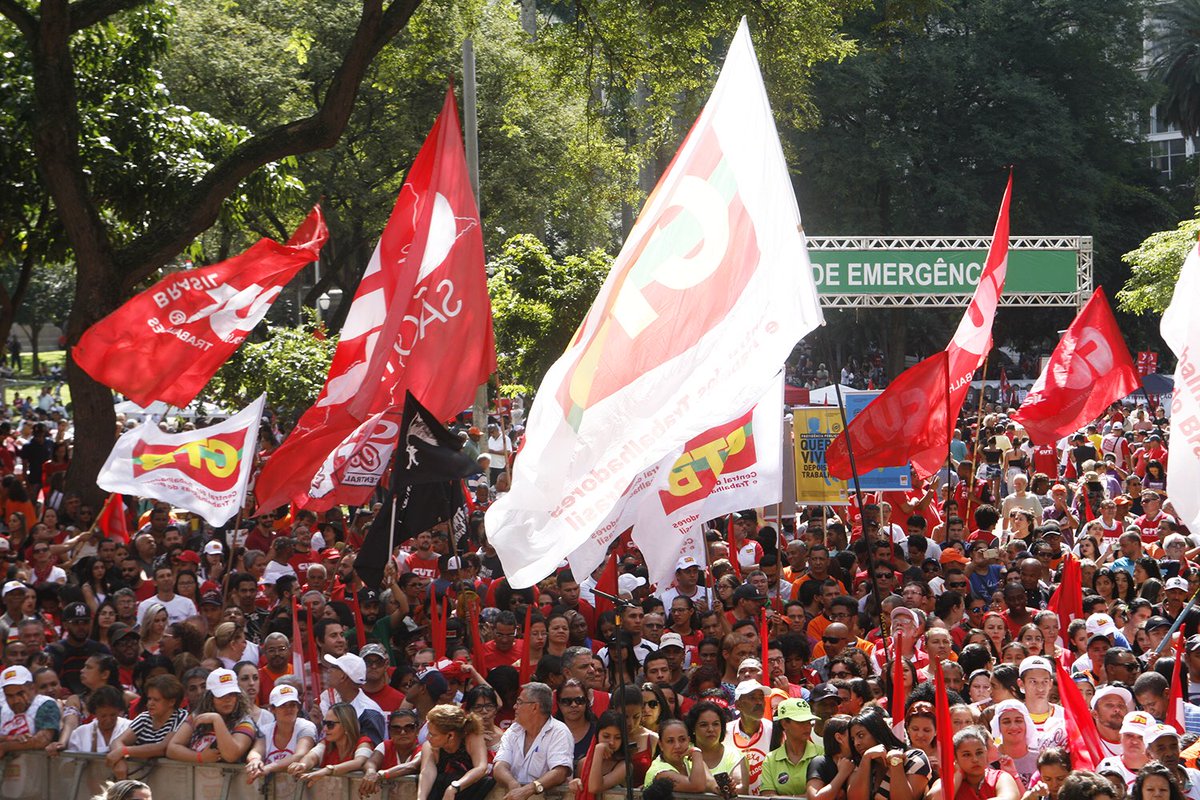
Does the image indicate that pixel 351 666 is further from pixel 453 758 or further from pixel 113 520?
pixel 113 520

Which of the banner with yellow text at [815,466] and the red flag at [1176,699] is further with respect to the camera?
the banner with yellow text at [815,466]

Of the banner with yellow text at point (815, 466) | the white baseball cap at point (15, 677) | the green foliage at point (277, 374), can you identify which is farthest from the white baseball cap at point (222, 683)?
the green foliage at point (277, 374)

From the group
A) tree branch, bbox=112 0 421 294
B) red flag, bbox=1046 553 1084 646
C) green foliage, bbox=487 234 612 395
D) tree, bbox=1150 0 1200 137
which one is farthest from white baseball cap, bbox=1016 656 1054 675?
tree, bbox=1150 0 1200 137

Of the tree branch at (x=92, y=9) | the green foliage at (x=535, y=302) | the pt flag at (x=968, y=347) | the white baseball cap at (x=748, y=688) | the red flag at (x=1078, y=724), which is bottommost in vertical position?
the red flag at (x=1078, y=724)

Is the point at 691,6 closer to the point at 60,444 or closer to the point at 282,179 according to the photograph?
the point at 282,179

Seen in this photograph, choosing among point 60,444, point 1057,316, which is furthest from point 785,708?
point 1057,316

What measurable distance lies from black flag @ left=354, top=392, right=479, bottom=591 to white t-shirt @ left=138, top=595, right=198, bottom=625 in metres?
1.97

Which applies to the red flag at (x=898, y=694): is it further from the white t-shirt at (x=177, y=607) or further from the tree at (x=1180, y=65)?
the tree at (x=1180, y=65)

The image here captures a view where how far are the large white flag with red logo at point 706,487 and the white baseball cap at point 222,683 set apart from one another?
246 cm

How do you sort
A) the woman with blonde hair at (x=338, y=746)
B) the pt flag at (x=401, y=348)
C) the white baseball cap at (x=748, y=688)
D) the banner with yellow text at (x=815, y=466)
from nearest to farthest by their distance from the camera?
the white baseball cap at (x=748, y=688)
the woman with blonde hair at (x=338, y=746)
the pt flag at (x=401, y=348)
the banner with yellow text at (x=815, y=466)

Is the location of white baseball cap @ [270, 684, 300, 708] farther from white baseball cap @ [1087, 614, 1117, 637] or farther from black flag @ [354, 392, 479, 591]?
white baseball cap @ [1087, 614, 1117, 637]

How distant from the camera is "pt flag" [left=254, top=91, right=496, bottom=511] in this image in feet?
37.9

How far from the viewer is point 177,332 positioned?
43.3ft

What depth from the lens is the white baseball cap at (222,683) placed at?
8.97m
